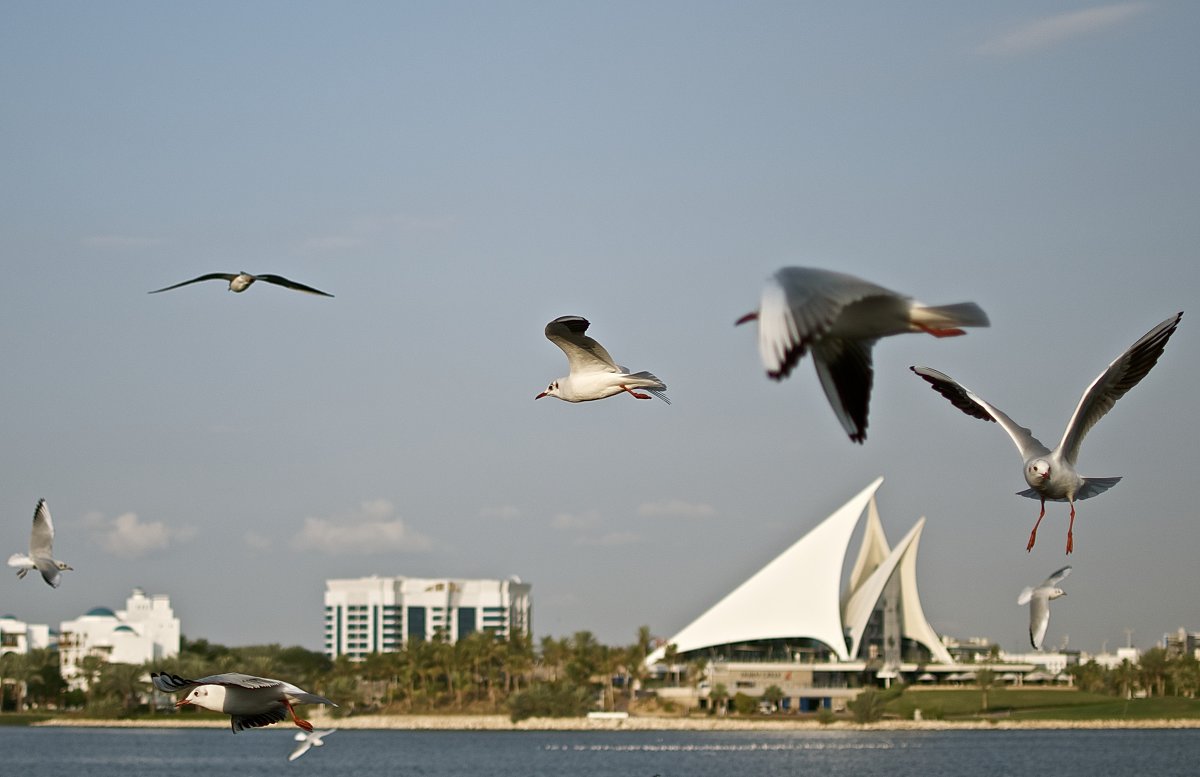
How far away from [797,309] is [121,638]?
11860 cm

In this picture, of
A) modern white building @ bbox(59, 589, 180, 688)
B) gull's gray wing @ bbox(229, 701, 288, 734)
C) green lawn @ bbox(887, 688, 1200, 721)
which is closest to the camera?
gull's gray wing @ bbox(229, 701, 288, 734)

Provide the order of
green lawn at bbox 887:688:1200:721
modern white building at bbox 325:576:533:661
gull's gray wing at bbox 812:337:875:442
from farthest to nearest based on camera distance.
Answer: modern white building at bbox 325:576:533:661, green lawn at bbox 887:688:1200:721, gull's gray wing at bbox 812:337:875:442

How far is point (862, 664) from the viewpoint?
3629 inches

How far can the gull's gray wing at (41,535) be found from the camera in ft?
55.3

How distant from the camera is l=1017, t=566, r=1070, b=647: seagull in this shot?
41.4 feet

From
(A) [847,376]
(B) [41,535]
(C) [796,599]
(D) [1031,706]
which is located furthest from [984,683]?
(A) [847,376]

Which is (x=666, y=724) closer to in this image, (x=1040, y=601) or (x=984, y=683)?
(x=984, y=683)

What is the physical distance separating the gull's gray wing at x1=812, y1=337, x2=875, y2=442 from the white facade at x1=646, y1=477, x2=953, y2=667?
280 ft

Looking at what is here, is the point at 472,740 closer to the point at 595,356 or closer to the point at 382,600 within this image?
the point at 595,356

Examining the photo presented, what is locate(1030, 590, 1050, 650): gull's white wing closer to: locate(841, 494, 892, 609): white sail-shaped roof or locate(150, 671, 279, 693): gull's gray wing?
locate(150, 671, 279, 693): gull's gray wing

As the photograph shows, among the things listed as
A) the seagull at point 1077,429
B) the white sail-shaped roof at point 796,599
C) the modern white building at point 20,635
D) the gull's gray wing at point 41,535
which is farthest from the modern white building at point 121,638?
the seagull at point 1077,429

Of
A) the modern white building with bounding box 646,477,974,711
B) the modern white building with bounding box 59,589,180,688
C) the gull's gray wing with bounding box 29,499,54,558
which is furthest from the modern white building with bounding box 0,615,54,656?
the gull's gray wing with bounding box 29,499,54,558

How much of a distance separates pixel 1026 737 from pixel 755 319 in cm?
8377

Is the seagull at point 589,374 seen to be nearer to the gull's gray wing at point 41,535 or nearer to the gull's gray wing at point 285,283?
the gull's gray wing at point 285,283
